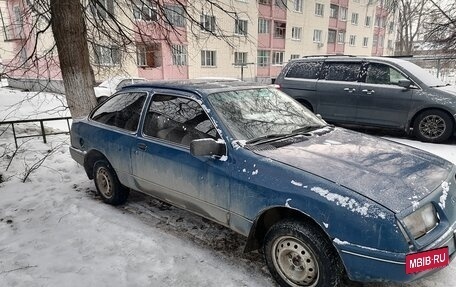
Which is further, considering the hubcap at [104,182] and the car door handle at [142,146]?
the hubcap at [104,182]

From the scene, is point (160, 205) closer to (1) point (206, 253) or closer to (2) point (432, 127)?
(1) point (206, 253)

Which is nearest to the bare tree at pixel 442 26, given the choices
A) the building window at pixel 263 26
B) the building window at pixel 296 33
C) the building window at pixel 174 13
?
the building window at pixel 174 13

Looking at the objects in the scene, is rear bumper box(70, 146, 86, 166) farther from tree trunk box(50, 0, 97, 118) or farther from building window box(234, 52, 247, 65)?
building window box(234, 52, 247, 65)

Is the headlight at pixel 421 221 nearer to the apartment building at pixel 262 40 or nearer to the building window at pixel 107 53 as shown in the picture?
the building window at pixel 107 53

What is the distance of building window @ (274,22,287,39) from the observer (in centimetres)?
3184

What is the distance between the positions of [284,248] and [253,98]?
5.25 ft

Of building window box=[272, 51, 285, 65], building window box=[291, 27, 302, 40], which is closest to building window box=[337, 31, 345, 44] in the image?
building window box=[291, 27, 302, 40]

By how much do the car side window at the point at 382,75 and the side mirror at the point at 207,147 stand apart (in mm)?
5588

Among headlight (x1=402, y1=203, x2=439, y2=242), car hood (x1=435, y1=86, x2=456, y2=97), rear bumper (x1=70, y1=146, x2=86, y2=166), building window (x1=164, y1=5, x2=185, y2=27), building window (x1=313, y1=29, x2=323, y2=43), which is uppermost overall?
building window (x1=313, y1=29, x2=323, y2=43)

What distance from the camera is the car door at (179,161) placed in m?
2.95

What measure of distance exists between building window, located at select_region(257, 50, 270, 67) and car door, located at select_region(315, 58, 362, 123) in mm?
23492

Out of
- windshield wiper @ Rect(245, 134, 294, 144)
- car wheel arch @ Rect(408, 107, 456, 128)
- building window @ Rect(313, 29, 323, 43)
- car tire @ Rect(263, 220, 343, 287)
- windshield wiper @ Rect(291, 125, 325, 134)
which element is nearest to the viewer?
car tire @ Rect(263, 220, 343, 287)

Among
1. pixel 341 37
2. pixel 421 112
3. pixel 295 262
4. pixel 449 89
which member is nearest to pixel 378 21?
pixel 341 37

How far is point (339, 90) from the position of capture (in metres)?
7.54
